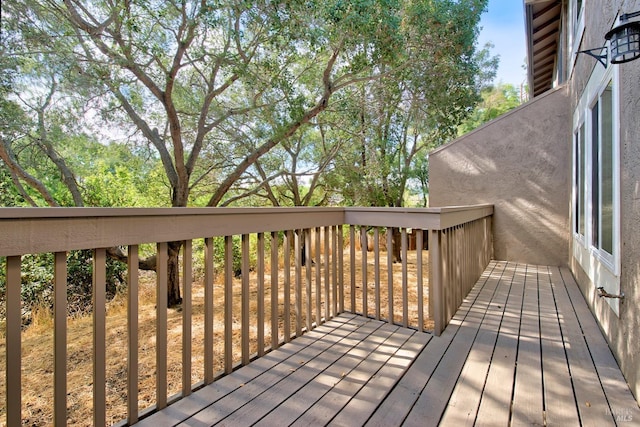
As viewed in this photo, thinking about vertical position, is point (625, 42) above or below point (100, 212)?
above

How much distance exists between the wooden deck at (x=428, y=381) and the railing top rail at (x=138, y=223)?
0.92m

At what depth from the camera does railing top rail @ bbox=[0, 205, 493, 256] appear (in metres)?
1.28

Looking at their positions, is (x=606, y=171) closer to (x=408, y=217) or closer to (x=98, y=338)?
(x=408, y=217)

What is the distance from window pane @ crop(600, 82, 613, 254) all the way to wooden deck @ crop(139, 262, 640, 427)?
0.82m

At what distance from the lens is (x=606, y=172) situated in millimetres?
2793

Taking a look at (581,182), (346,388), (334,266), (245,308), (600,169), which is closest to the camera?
(346,388)

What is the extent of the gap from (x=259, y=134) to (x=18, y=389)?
663 centimetres

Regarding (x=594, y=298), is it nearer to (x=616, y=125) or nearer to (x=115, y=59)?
(x=616, y=125)

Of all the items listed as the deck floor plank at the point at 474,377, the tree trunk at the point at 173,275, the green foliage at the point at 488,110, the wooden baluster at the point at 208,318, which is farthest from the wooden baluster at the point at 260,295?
the green foliage at the point at 488,110

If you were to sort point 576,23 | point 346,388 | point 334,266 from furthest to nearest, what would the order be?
1. point 576,23
2. point 334,266
3. point 346,388

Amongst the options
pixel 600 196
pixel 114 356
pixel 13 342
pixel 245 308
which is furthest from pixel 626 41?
pixel 114 356

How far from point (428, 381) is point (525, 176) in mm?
5379

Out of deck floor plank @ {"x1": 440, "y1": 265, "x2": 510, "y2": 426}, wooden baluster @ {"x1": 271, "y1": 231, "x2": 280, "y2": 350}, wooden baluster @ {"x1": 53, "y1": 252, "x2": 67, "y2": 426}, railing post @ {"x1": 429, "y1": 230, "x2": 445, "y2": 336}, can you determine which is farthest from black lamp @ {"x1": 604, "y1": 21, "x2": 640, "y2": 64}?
wooden baluster @ {"x1": 53, "y1": 252, "x2": 67, "y2": 426}

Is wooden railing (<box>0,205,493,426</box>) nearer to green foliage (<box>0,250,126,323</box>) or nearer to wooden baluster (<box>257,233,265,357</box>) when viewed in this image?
wooden baluster (<box>257,233,265,357</box>)
